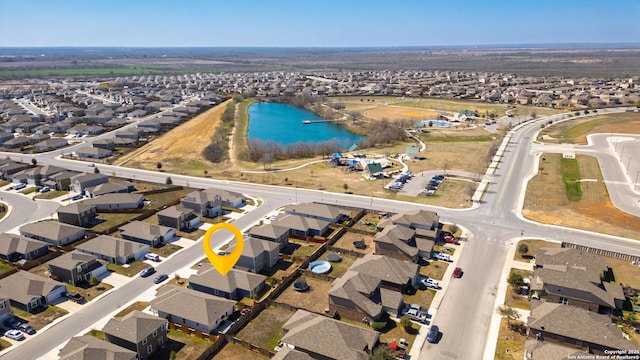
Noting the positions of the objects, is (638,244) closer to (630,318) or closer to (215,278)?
(630,318)

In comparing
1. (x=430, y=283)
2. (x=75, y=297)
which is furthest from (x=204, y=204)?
(x=430, y=283)

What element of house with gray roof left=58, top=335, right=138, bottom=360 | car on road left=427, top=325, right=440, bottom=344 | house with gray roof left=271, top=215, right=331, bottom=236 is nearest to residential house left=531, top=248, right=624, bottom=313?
car on road left=427, top=325, right=440, bottom=344

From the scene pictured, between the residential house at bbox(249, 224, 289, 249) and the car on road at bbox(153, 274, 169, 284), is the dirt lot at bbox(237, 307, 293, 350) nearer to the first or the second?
the residential house at bbox(249, 224, 289, 249)

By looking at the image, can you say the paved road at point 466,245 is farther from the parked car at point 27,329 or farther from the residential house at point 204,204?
the residential house at point 204,204

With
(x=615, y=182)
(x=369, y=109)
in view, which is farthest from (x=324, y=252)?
(x=369, y=109)

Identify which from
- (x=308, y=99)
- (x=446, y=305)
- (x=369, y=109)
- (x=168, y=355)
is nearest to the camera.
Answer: (x=168, y=355)

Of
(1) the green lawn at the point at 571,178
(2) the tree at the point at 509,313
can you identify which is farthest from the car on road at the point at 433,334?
(1) the green lawn at the point at 571,178
